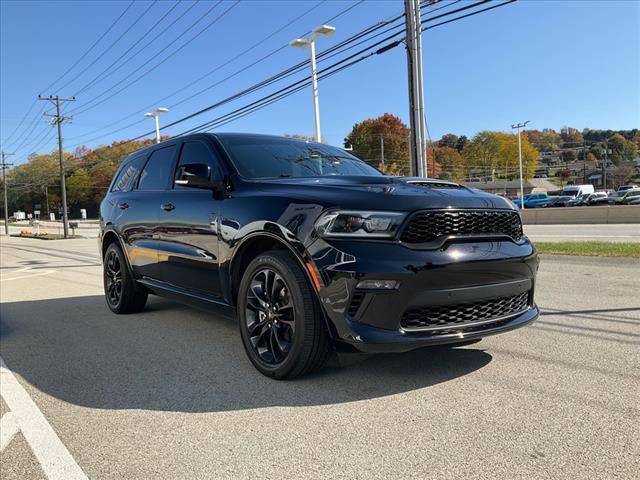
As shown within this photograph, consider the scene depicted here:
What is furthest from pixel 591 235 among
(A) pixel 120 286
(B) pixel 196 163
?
(B) pixel 196 163

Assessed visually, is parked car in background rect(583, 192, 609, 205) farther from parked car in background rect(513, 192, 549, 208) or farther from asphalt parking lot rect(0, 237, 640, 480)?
asphalt parking lot rect(0, 237, 640, 480)

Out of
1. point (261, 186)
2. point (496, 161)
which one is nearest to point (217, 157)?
point (261, 186)

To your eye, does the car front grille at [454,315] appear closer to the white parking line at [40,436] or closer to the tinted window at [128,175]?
the white parking line at [40,436]

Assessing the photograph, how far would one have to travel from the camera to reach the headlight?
10.1ft

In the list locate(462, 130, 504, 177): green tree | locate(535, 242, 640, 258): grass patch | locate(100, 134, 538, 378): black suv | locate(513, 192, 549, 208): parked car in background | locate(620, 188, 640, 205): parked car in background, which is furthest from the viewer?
locate(462, 130, 504, 177): green tree

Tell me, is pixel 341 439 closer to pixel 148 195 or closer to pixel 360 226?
pixel 360 226

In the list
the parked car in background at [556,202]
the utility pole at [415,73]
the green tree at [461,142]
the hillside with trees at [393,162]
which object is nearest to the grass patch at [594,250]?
the utility pole at [415,73]

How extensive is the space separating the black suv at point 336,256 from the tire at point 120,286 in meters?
1.63

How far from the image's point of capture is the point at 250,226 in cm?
372

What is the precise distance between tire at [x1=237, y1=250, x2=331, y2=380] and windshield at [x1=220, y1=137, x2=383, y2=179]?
0.93 meters

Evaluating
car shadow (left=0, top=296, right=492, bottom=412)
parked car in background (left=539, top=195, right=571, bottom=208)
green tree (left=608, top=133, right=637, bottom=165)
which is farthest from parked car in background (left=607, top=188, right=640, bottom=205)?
green tree (left=608, top=133, right=637, bottom=165)

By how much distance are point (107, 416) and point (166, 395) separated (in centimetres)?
41

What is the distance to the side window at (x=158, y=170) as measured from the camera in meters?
5.25

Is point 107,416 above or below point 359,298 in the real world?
below
